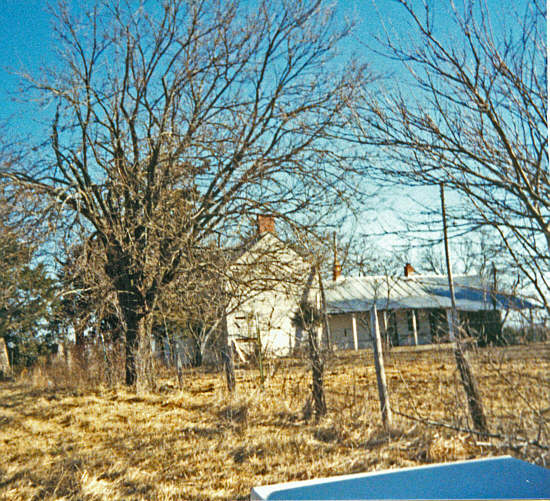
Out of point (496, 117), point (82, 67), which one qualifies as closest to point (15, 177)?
point (82, 67)

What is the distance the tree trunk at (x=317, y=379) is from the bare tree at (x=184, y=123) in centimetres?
97

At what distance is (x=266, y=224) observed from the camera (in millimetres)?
3938

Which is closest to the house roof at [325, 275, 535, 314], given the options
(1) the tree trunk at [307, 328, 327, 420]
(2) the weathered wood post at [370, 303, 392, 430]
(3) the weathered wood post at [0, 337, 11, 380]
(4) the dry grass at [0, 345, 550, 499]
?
(2) the weathered wood post at [370, 303, 392, 430]

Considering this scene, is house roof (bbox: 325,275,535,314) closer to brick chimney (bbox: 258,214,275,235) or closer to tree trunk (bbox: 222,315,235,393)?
brick chimney (bbox: 258,214,275,235)

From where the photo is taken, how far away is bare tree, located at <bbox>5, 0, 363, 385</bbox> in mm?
3641

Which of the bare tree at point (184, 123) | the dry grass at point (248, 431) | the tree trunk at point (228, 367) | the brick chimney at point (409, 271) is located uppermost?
the bare tree at point (184, 123)

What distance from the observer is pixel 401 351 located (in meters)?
4.07

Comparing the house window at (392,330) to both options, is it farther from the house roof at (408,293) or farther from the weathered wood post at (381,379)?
the weathered wood post at (381,379)

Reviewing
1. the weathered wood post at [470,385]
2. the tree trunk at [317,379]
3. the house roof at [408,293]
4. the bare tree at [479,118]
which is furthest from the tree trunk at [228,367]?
the bare tree at [479,118]

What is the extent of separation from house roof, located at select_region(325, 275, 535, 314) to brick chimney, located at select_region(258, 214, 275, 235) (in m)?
0.77

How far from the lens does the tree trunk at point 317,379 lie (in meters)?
3.34

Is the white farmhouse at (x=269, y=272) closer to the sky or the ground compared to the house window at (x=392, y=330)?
closer to the sky

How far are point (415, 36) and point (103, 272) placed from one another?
2.66 meters

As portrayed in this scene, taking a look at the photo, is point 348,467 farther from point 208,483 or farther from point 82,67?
point 82,67
